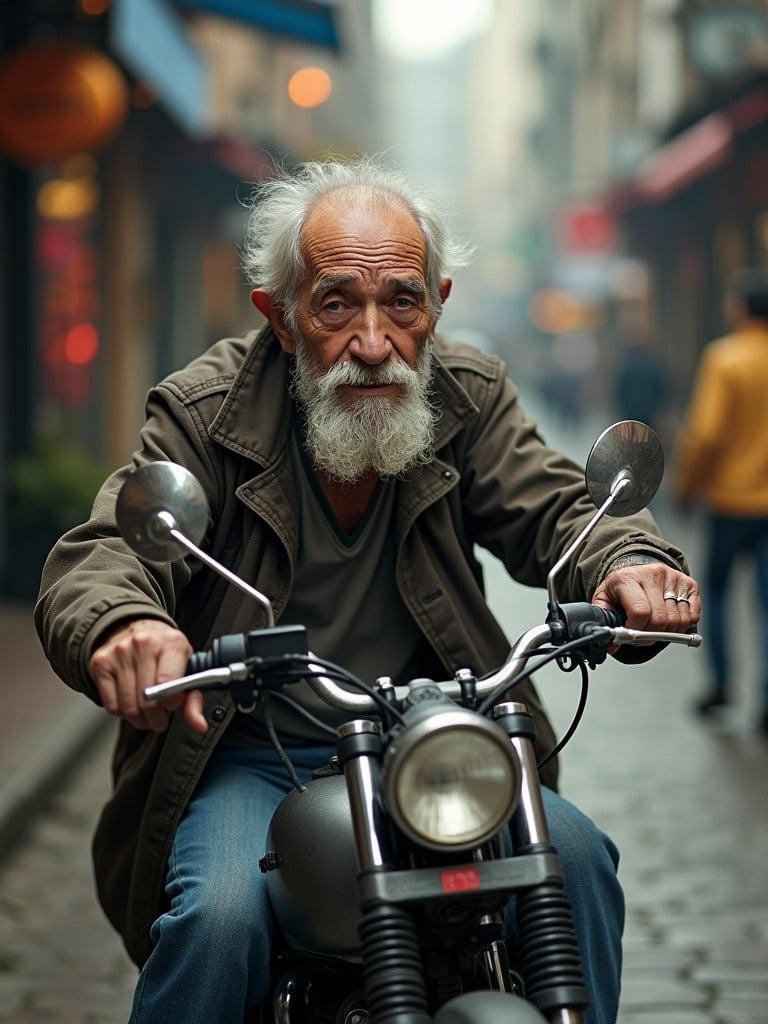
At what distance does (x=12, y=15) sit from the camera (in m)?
10.6

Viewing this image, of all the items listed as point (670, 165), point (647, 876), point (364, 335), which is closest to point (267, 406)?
point (364, 335)

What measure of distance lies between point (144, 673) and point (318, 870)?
0.38 m

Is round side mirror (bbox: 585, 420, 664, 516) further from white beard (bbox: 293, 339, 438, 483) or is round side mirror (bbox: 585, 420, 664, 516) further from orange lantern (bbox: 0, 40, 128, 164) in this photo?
orange lantern (bbox: 0, 40, 128, 164)

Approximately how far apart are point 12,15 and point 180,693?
30.8 feet

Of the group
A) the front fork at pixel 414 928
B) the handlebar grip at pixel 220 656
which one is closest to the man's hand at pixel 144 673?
the handlebar grip at pixel 220 656

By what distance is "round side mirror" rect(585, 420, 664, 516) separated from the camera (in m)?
2.44

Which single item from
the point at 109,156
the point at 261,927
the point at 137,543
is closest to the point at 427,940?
the point at 261,927

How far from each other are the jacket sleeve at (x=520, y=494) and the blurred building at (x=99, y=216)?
5.34 feet

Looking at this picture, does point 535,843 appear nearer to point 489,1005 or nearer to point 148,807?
point 489,1005

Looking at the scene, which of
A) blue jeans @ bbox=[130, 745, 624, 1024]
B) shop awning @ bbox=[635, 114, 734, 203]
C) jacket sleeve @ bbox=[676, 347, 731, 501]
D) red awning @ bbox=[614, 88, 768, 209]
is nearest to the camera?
blue jeans @ bbox=[130, 745, 624, 1024]

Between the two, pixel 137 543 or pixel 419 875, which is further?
pixel 137 543

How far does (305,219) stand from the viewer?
2795mm

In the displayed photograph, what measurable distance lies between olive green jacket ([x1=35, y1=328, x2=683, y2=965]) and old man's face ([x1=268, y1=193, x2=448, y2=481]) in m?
0.14

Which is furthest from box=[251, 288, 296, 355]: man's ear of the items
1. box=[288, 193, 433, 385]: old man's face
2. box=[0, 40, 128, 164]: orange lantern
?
box=[0, 40, 128, 164]: orange lantern
